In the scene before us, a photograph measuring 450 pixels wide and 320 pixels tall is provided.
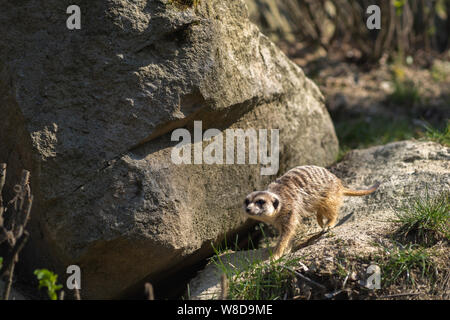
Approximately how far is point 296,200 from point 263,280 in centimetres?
78

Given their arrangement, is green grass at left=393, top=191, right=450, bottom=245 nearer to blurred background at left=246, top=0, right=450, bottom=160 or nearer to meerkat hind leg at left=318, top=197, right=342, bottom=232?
meerkat hind leg at left=318, top=197, right=342, bottom=232

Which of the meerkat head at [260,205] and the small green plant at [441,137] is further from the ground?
the small green plant at [441,137]

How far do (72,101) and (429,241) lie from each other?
2.44 meters

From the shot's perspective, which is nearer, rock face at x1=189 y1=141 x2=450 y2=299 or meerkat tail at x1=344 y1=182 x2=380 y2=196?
rock face at x1=189 y1=141 x2=450 y2=299

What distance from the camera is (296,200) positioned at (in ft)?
12.1

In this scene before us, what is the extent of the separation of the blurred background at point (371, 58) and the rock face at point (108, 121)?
2807 millimetres

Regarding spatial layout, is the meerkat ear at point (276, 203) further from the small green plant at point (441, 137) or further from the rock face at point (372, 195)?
the small green plant at point (441, 137)

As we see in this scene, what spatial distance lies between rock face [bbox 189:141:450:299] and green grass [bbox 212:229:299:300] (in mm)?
133

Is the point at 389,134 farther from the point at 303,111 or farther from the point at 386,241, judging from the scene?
the point at 386,241

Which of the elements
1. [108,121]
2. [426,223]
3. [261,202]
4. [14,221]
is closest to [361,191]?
[426,223]

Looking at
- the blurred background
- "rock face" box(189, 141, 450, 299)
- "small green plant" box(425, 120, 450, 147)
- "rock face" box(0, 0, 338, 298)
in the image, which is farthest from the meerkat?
the blurred background

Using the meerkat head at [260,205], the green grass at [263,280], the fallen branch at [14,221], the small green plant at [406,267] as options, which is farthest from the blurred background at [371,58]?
the fallen branch at [14,221]

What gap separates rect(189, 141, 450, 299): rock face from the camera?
3238mm

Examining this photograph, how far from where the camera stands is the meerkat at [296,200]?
3.44 metres
